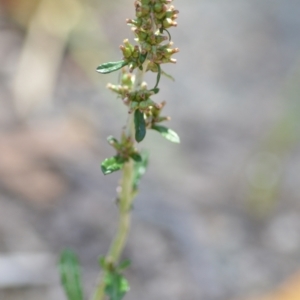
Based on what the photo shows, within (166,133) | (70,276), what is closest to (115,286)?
(70,276)

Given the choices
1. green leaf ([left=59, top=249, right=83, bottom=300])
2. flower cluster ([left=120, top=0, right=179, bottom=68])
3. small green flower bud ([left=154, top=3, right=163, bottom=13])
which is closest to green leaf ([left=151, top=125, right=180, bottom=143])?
flower cluster ([left=120, top=0, right=179, bottom=68])

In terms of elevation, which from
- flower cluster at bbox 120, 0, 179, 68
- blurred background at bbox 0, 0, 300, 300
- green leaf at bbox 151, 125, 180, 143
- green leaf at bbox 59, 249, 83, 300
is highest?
blurred background at bbox 0, 0, 300, 300

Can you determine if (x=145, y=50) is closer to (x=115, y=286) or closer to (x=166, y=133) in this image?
(x=166, y=133)

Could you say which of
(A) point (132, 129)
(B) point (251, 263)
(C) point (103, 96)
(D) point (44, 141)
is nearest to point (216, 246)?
(B) point (251, 263)

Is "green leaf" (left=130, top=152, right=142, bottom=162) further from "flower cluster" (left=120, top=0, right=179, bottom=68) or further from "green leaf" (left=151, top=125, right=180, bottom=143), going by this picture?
"flower cluster" (left=120, top=0, right=179, bottom=68)

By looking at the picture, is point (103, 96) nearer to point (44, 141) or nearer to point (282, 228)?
point (44, 141)
